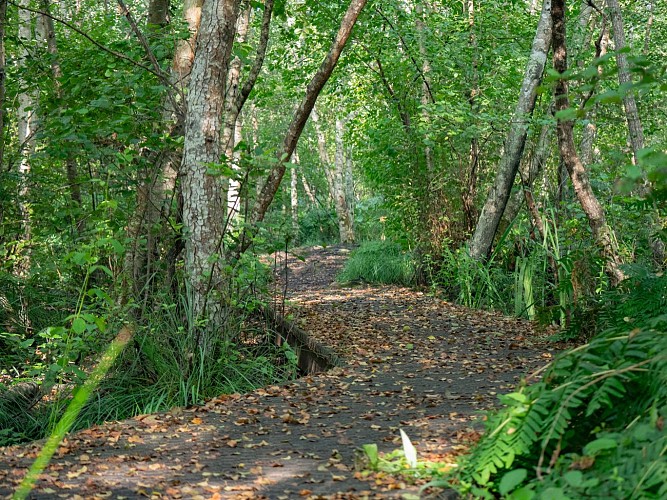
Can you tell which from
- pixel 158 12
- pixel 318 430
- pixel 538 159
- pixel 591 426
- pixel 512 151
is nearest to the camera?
pixel 591 426

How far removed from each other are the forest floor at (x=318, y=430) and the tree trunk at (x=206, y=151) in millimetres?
1226

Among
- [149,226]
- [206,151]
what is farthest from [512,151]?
[149,226]

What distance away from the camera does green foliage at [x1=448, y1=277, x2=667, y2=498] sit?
2.64 meters

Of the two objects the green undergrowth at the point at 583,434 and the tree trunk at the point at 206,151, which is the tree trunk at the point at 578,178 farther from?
the green undergrowth at the point at 583,434

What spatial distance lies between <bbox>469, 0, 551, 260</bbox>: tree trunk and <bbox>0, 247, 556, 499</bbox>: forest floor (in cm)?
266

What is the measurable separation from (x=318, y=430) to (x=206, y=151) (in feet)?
8.81

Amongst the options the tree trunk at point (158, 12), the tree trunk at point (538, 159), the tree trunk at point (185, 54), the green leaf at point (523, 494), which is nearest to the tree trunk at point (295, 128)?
the tree trunk at point (185, 54)

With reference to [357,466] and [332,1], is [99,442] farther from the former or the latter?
[332,1]

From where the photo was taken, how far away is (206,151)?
20.3ft

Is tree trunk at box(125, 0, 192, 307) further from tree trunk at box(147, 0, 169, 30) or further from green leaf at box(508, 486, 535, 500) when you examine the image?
green leaf at box(508, 486, 535, 500)

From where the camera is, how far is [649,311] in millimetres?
5195

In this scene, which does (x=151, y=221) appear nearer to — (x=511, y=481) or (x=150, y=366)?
(x=150, y=366)

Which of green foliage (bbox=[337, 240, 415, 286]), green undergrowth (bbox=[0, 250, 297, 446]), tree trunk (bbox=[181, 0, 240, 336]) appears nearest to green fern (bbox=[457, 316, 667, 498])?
green undergrowth (bbox=[0, 250, 297, 446])

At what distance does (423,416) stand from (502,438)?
5.53ft
